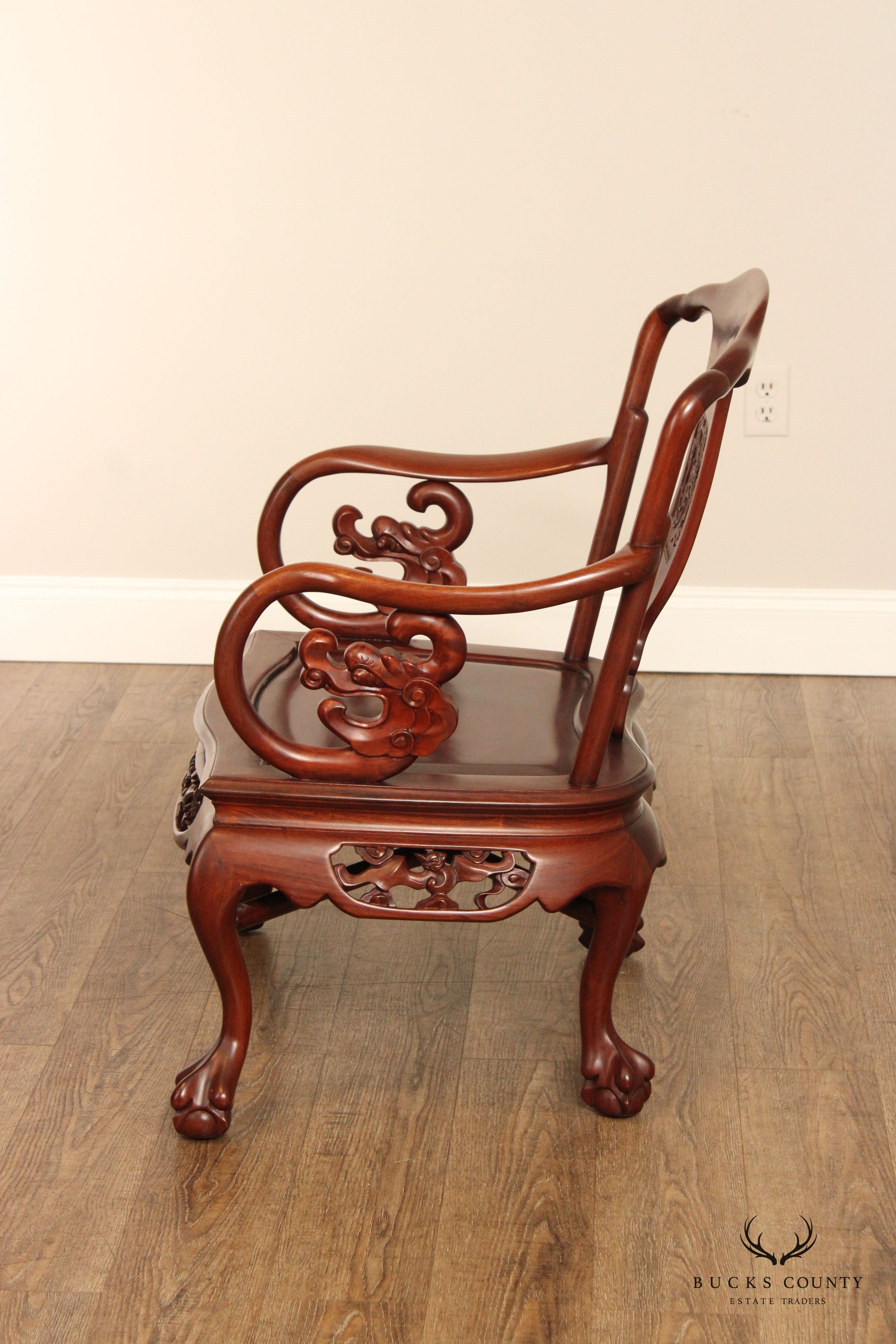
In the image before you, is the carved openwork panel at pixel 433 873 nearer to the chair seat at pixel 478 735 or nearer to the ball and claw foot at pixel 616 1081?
the chair seat at pixel 478 735

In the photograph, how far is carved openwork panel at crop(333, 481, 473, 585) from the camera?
1.53 m

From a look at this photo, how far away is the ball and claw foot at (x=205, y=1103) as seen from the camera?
4.64 ft

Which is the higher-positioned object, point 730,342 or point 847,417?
point 730,342

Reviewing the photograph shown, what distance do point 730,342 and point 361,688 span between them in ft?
1.63

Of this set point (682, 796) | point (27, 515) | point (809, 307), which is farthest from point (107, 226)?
point (682, 796)

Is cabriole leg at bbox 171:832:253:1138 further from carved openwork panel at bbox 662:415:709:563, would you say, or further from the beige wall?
the beige wall

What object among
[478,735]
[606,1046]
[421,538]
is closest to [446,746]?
[478,735]

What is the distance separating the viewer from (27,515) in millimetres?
2588

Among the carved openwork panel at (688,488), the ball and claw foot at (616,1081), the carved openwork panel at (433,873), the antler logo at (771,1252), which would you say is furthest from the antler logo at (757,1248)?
the carved openwork panel at (688,488)

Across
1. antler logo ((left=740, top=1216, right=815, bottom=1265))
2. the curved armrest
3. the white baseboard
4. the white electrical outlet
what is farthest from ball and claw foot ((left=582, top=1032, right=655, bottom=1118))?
the white electrical outlet

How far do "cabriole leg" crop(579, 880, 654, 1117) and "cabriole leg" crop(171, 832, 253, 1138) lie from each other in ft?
1.21

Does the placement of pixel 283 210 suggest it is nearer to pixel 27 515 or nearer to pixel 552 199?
pixel 552 199

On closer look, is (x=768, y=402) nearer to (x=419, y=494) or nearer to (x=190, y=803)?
(x=419, y=494)

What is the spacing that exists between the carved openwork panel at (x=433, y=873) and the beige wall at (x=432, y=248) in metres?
1.22
